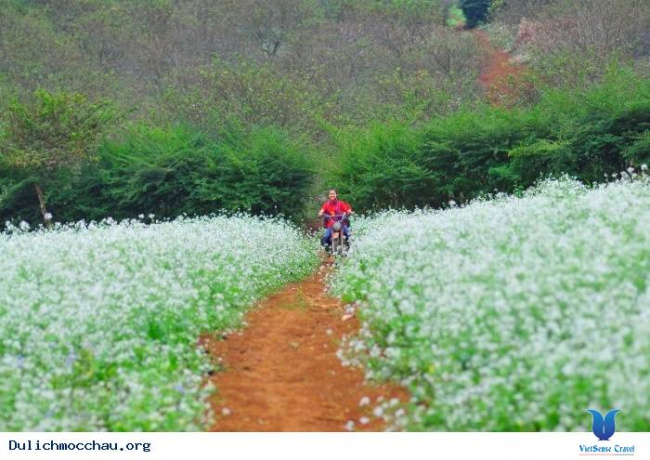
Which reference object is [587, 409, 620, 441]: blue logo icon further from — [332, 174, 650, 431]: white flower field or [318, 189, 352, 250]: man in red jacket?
[318, 189, 352, 250]: man in red jacket

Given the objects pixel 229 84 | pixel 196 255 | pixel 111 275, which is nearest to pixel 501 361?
pixel 111 275

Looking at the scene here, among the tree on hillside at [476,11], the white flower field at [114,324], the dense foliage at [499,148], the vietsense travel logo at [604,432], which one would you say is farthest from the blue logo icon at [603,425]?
the tree on hillside at [476,11]

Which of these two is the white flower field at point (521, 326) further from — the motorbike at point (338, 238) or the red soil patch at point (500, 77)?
the red soil patch at point (500, 77)

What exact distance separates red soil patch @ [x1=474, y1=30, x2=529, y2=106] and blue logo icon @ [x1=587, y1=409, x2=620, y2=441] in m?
27.8

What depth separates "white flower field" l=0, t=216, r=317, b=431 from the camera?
859 centimetres

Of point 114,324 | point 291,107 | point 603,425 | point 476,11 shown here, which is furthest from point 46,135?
point 476,11

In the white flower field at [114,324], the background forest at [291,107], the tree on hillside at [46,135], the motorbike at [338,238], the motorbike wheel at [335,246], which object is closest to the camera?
the white flower field at [114,324]

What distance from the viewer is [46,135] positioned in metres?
28.2

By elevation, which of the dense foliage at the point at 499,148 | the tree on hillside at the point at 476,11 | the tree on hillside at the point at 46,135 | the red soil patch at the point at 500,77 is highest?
the tree on hillside at the point at 476,11

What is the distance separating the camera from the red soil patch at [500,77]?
37.7m

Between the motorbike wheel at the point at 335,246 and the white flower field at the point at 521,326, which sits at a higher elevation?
the motorbike wheel at the point at 335,246

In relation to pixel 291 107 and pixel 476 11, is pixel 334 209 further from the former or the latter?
pixel 476 11

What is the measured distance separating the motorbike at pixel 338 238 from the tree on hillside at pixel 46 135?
1183cm
